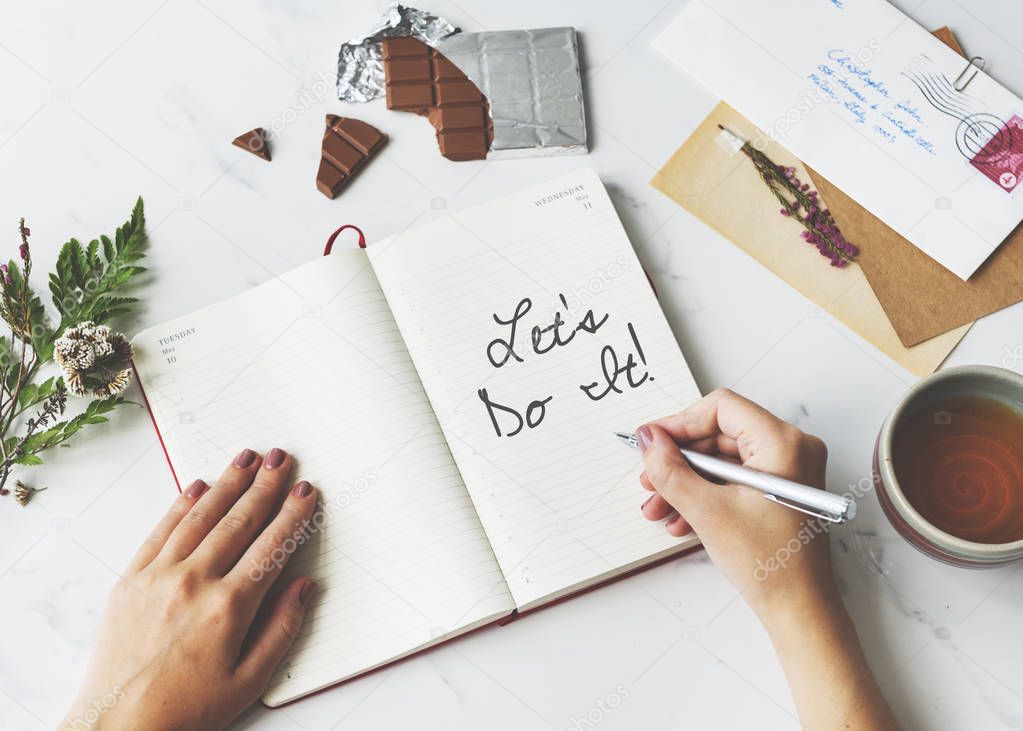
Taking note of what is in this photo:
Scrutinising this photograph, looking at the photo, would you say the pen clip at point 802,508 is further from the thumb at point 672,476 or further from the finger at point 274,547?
A: the finger at point 274,547

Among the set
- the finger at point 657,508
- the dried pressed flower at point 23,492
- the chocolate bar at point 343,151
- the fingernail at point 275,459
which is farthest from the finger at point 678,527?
the dried pressed flower at point 23,492

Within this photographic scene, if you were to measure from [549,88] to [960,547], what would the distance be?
617 millimetres

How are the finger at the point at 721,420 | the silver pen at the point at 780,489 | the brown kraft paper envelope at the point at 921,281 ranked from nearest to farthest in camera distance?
the silver pen at the point at 780,489, the finger at the point at 721,420, the brown kraft paper envelope at the point at 921,281

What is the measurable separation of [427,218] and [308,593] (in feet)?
1.36

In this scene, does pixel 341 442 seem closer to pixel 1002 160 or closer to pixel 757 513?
pixel 757 513

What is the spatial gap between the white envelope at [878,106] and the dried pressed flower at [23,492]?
844mm

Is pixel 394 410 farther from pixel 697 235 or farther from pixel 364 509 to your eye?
pixel 697 235

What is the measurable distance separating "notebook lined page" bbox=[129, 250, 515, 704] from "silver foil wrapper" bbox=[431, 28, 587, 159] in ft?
0.75

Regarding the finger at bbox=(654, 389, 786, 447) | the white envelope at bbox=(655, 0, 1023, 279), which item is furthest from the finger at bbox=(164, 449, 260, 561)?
the white envelope at bbox=(655, 0, 1023, 279)

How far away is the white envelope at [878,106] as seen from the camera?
90cm

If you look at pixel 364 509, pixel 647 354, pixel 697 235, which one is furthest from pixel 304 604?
pixel 697 235

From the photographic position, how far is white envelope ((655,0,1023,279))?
896 mm

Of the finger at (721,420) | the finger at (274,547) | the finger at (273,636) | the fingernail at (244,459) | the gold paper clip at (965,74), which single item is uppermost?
the gold paper clip at (965,74)

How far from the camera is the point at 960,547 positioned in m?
0.67
